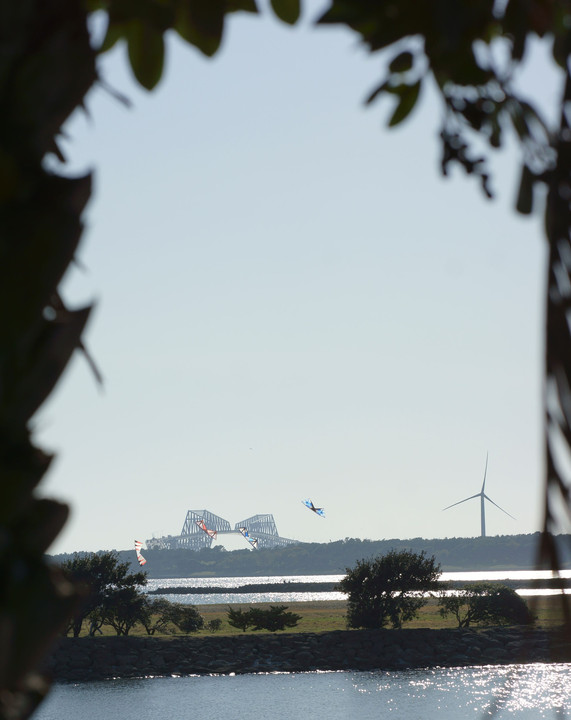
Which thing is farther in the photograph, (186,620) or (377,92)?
(186,620)

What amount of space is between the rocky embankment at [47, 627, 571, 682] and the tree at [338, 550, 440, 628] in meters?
2.32

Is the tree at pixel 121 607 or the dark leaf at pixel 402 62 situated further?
the tree at pixel 121 607

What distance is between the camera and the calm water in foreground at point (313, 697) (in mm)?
30969

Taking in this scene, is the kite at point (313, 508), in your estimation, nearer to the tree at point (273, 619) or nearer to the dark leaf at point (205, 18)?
the tree at point (273, 619)

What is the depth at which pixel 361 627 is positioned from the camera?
49.2 meters

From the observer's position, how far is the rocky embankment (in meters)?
43.9

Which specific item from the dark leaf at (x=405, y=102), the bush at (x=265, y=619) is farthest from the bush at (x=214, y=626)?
the dark leaf at (x=405, y=102)

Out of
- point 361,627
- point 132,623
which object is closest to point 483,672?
point 361,627

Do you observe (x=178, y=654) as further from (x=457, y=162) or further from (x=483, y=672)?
(x=457, y=162)

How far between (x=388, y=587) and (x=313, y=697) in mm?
13949

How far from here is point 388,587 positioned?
48.2m

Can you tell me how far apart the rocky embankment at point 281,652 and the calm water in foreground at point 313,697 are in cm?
142

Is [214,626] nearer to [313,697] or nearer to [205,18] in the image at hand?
[313,697]

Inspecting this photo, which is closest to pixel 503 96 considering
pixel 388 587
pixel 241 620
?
pixel 388 587
